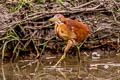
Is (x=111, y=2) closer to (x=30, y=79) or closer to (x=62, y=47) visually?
(x=62, y=47)

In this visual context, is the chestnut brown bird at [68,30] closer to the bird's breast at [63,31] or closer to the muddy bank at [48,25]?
the bird's breast at [63,31]

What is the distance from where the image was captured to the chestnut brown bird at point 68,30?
4902 millimetres

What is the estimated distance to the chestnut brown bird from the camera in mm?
4902

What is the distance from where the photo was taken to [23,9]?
614cm

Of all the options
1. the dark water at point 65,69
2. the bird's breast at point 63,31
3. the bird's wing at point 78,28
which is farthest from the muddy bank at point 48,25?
the bird's breast at point 63,31

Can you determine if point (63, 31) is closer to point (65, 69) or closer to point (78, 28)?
point (78, 28)

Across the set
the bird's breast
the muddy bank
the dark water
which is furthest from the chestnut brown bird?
the muddy bank

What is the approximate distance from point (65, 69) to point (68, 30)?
632 mm

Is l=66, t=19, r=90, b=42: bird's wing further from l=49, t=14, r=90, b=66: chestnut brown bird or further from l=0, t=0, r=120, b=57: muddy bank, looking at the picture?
l=0, t=0, r=120, b=57: muddy bank

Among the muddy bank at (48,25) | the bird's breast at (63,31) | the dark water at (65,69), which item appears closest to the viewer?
the dark water at (65,69)

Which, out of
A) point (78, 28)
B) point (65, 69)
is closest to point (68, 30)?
point (78, 28)

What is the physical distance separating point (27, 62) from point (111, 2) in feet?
7.35

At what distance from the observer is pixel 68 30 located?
4953 mm

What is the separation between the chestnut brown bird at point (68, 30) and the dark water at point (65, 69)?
10.7 inches
